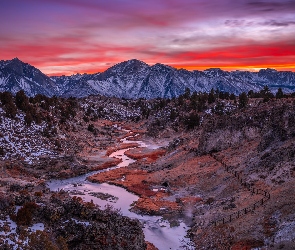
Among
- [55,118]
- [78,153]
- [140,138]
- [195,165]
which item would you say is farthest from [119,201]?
[140,138]

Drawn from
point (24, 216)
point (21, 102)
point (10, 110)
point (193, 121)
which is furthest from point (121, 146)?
point (24, 216)

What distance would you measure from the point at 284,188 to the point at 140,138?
89.4 meters

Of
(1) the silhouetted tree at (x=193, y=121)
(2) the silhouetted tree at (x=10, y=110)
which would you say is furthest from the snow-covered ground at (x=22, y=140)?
(1) the silhouetted tree at (x=193, y=121)

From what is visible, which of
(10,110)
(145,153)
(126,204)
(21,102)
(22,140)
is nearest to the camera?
(126,204)

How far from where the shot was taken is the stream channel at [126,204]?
36.0m


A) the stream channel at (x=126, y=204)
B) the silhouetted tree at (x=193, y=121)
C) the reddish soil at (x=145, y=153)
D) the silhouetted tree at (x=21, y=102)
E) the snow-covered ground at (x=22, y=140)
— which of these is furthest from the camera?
the silhouetted tree at (x=193, y=121)

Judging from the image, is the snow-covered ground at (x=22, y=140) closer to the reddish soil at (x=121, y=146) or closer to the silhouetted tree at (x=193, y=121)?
the reddish soil at (x=121, y=146)

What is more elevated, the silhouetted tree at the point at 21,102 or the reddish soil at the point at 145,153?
the silhouetted tree at the point at 21,102

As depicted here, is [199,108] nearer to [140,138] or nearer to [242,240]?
[140,138]

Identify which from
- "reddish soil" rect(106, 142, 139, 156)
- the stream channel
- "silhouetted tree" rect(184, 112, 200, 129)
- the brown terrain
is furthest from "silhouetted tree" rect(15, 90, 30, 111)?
"silhouetted tree" rect(184, 112, 200, 129)

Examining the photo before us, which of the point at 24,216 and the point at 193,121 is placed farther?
the point at 193,121

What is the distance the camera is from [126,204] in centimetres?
4912

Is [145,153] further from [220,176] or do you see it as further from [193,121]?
[220,176]

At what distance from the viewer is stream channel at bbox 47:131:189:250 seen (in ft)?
118
